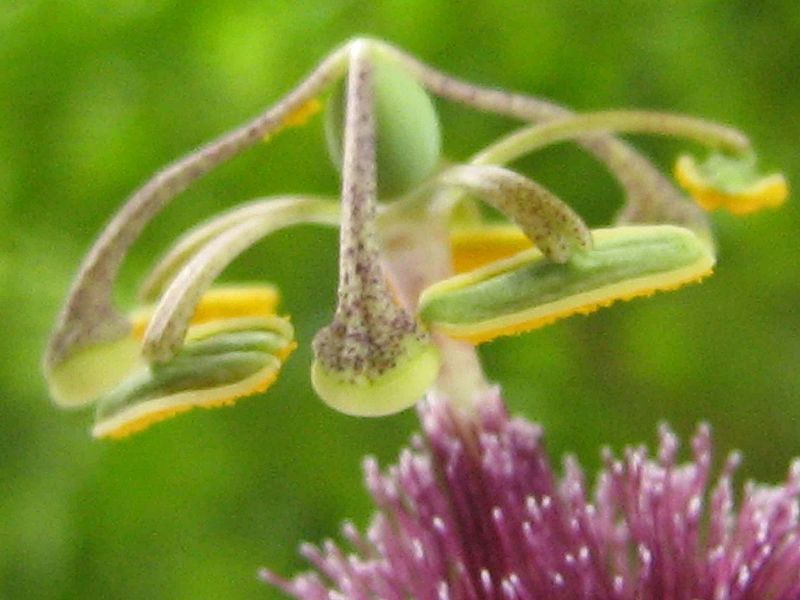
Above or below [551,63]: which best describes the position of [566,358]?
below

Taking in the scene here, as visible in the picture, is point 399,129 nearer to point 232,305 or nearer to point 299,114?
point 299,114

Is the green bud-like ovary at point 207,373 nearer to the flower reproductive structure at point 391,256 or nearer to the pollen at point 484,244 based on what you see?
the flower reproductive structure at point 391,256

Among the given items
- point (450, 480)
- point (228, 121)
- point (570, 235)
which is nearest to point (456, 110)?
point (228, 121)

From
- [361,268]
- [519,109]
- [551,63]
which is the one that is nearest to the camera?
[361,268]

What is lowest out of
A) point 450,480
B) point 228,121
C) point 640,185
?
point 450,480

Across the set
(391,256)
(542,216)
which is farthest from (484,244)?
(542,216)

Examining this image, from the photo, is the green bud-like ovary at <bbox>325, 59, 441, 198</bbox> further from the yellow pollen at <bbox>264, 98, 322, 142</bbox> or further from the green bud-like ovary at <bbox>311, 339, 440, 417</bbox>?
the green bud-like ovary at <bbox>311, 339, 440, 417</bbox>

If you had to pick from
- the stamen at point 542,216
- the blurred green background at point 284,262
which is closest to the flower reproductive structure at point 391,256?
the stamen at point 542,216

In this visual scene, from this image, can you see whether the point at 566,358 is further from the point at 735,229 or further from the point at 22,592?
the point at 22,592
